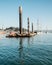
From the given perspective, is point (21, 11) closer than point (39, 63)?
No

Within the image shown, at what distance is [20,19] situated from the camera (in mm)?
88562

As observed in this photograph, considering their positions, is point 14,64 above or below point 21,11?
below

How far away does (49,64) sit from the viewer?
21.8 meters

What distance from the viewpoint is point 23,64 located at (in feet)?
72.1

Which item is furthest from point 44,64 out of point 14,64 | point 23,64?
point 14,64

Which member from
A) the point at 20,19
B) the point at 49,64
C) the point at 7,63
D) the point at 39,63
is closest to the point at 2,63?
the point at 7,63

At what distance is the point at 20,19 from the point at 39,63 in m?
67.5

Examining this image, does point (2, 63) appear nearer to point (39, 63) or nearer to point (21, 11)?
point (39, 63)

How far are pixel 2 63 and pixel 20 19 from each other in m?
67.3

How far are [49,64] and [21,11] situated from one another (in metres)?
69.0

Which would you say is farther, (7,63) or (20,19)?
(20,19)

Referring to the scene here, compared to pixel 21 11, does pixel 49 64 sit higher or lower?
lower

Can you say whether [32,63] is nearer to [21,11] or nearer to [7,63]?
[7,63]

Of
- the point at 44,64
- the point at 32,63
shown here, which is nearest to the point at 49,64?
the point at 44,64
